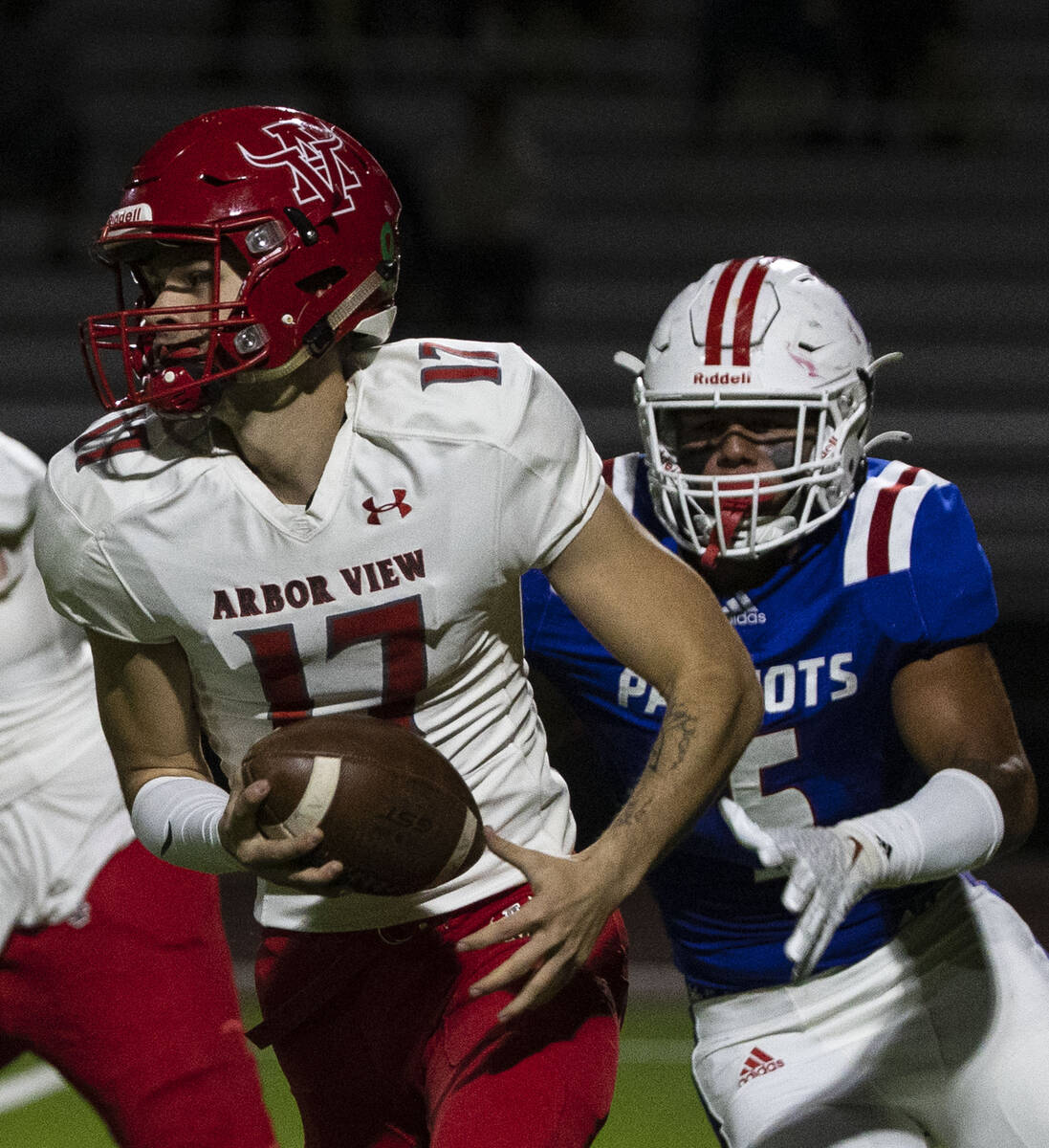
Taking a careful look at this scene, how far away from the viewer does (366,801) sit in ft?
6.09

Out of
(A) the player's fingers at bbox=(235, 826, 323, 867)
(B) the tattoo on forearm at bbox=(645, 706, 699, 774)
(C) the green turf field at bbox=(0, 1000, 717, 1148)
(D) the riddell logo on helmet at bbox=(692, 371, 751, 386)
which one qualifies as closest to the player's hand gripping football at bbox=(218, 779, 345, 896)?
(A) the player's fingers at bbox=(235, 826, 323, 867)

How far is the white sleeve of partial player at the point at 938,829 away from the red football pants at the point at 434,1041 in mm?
337

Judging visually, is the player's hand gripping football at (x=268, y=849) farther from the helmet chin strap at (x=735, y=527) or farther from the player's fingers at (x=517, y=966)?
the helmet chin strap at (x=735, y=527)

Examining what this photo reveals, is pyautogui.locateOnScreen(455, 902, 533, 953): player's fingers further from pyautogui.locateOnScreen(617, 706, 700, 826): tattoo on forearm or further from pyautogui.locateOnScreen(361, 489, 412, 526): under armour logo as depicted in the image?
pyautogui.locateOnScreen(361, 489, 412, 526): under armour logo

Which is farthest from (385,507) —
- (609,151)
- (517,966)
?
(609,151)

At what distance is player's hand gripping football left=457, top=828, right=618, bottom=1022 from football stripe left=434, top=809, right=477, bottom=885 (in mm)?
102

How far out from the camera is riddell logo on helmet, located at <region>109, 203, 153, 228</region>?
6.62ft

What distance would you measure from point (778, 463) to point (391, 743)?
0.81 metres

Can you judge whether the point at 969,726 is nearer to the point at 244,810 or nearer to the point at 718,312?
the point at 718,312

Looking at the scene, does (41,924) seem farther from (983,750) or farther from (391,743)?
(983,750)

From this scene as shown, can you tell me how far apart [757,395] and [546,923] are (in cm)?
93

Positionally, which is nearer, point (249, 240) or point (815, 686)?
point (249, 240)

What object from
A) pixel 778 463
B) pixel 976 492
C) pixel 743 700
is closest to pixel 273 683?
pixel 743 700

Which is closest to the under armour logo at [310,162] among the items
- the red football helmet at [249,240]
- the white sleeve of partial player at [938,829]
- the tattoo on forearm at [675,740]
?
the red football helmet at [249,240]
